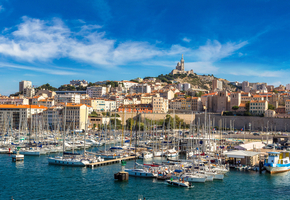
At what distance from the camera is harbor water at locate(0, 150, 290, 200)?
56.5 feet

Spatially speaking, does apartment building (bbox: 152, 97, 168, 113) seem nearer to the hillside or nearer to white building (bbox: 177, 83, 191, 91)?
white building (bbox: 177, 83, 191, 91)

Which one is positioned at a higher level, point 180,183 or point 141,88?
point 141,88

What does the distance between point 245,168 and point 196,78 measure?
351ft

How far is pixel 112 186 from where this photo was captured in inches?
739

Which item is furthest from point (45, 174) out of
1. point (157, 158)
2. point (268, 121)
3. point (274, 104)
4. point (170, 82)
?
point (170, 82)

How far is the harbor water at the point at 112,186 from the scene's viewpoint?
1722cm

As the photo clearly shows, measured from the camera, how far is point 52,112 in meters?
57.6

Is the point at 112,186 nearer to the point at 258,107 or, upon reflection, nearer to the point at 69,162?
the point at 69,162

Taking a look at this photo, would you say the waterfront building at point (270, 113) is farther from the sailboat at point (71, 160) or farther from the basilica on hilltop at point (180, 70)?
the basilica on hilltop at point (180, 70)

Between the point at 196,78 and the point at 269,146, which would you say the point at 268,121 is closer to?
the point at 269,146

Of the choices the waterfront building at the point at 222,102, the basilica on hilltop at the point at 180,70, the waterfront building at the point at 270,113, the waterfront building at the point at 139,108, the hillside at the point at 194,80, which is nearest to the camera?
the waterfront building at the point at 270,113

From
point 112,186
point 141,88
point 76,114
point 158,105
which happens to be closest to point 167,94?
point 158,105

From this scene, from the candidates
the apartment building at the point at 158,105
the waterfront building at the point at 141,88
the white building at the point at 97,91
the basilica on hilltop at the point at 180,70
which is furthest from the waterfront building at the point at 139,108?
the basilica on hilltop at the point at 180,70

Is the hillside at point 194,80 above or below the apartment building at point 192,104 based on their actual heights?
above
